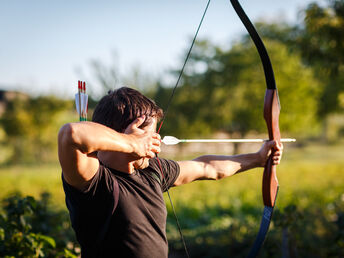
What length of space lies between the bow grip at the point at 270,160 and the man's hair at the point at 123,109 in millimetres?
814

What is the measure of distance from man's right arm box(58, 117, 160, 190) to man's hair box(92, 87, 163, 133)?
0.46ft

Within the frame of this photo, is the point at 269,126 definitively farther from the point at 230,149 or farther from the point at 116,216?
the point at 230,149

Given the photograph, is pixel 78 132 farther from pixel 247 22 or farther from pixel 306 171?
pixel 306 171

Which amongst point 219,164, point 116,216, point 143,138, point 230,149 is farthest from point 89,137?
point 230,149

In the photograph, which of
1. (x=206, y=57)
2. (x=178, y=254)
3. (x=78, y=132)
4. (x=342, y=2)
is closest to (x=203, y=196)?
(x=178, y=254)

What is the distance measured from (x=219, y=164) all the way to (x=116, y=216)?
744 mm

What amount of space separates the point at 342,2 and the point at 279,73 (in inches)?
409

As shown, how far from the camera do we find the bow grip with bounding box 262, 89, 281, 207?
1886 mm

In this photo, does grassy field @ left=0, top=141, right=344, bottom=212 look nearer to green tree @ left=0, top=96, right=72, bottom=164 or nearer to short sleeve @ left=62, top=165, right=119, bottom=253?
short sleeve @ left=62, top=165, right=119, bottom=253

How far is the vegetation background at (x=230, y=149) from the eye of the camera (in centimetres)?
243

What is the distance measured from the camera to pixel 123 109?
51.5 inches

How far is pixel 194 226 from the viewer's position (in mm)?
4656

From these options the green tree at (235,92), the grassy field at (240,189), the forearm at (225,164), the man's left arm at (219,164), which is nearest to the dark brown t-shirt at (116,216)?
the man's left arm at (219,164)

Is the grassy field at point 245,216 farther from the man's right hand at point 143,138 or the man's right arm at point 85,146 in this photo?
the man's right arm at point 85,146
